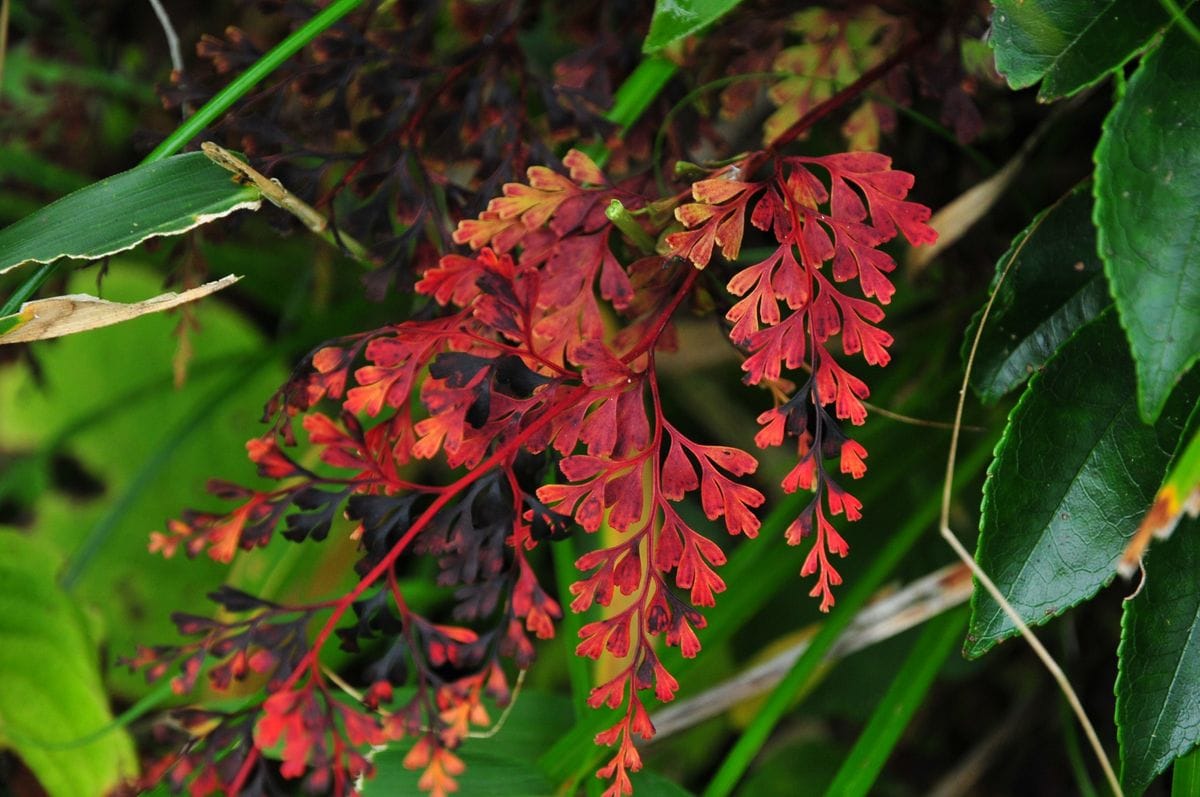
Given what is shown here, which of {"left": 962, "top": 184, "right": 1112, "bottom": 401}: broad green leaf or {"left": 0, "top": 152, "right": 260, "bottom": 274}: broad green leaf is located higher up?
{"left": 0, "top": 152, "right": 260, "bottom": 274}: broad green leaf

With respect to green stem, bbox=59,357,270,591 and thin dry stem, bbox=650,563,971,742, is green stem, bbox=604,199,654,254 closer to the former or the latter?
thin dry stem, bbox=650,563,971,742

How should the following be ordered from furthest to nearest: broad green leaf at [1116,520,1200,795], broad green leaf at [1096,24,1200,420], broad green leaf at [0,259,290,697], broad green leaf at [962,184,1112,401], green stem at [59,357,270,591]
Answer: broad green leaf at [0,259,290,697], green stem at [59,357,270,591], broad green leaf at [962,184,1112,401], broad green leaf at [1116,520,1200,795], broad green leaf at [1096,24,1200,420]

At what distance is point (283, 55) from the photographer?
2.26 ft

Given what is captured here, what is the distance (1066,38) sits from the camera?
1.94 feet

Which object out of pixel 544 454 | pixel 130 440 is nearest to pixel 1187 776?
pixel 544 454

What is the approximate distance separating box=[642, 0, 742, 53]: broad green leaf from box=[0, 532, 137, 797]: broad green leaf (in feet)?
2.27

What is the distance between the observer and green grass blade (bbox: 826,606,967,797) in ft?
2.40

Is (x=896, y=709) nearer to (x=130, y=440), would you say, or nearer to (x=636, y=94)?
(x=636, y=94)

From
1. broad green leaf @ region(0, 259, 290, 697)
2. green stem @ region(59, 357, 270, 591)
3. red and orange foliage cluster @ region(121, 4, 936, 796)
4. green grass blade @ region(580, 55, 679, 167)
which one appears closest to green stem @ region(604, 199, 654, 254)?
red and orange foliage cluster @ region(121, 4, 936, 796)

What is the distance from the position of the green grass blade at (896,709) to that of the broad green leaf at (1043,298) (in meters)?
0.22

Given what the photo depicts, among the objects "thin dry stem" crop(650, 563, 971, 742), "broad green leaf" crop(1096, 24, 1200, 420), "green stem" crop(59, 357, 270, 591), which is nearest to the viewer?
"broad green leaf" crop(1096, 24, 1200, 420)

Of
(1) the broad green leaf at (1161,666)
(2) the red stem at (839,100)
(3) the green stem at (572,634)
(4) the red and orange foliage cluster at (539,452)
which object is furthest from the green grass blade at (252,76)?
(1) the broad green leaf at (1161,666)

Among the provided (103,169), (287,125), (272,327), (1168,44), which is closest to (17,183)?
(103,169)

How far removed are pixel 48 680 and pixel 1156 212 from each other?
36.4 inches
